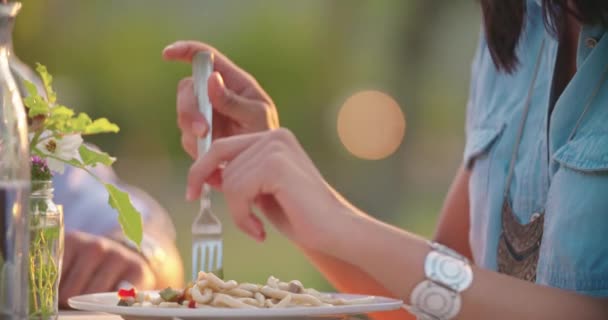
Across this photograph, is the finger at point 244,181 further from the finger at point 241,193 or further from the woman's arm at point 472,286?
the woman's arm at point 472,286

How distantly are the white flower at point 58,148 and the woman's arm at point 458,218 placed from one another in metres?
0.83

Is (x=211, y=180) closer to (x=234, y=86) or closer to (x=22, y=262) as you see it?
(x=234, y=86)

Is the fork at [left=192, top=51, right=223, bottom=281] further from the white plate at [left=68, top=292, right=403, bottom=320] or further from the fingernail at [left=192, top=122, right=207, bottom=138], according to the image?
the white plate at [left=68, top=292, right=403, bottom=320]

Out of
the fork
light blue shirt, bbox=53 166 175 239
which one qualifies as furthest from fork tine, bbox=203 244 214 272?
light blue shirt, bbox=53 166 175 239

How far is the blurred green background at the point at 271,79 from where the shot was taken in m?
9.69

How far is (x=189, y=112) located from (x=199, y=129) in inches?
1.7

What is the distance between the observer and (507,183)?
156cm

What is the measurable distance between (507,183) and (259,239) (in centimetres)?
44

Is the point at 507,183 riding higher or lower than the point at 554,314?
higher

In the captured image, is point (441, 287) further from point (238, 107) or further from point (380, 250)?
point (238, 107)

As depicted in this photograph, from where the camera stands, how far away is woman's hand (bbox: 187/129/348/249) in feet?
4.07

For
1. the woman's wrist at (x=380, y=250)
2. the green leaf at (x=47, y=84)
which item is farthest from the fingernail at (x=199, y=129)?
the green leaf at (x=47, y=84)

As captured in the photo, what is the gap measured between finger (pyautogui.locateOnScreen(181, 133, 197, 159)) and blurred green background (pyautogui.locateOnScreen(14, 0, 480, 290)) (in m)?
7.62

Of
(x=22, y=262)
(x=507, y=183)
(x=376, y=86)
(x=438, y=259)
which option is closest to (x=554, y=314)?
(x=438, y=259)
